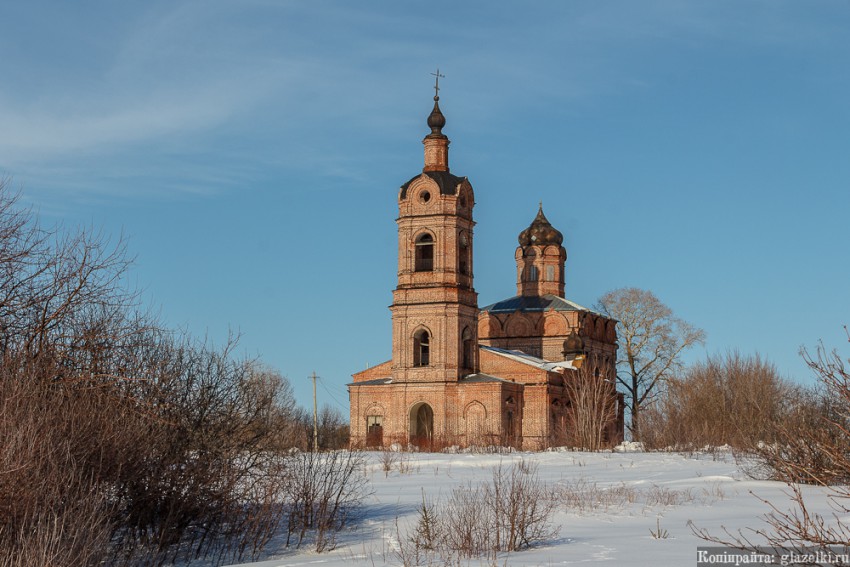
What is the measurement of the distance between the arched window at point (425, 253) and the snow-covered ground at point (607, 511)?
2014 centimetres

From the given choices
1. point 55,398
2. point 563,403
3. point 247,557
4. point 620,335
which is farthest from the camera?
point 620,335

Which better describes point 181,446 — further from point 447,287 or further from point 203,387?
point 447,287

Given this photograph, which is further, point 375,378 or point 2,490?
point 375,378

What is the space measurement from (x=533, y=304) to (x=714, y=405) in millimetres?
17917

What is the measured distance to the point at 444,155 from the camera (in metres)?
47.4

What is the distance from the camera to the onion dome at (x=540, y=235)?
194ft

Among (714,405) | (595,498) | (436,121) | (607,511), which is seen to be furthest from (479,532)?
Answer: (436,121)

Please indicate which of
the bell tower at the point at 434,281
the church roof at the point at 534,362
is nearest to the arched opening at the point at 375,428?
the bell tower at the point at 434,281

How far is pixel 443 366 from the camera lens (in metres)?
45.4

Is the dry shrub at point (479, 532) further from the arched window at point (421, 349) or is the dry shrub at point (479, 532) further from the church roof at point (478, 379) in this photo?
the arched window at point (421, 349)

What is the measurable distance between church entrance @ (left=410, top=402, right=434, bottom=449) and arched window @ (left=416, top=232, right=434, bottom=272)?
5968 mm

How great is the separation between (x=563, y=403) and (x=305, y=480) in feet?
113

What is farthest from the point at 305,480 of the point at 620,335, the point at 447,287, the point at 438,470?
the point at 620,335

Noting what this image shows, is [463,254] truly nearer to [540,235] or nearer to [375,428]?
[375,428]
